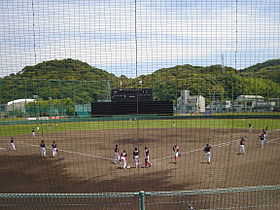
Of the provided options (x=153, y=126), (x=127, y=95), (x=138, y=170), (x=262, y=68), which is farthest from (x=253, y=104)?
(x=138, y=170)

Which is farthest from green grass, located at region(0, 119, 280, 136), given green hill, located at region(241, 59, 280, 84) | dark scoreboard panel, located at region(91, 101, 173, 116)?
green hill, located at region(241, 59, 280, 84)

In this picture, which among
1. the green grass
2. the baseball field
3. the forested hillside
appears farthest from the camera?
the green grass

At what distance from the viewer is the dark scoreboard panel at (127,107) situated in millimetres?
24531

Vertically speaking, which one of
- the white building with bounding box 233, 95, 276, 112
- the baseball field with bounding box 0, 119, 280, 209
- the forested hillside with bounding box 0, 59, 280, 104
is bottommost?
the baseball field with bounding box 0, 119, 280, 209

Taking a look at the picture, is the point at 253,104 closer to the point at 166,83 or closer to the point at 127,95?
the point at 166,83

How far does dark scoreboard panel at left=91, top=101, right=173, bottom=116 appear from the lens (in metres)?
24.5

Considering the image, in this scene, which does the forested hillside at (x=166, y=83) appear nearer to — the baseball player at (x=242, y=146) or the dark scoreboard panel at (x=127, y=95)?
the dark scoreboard panel at (x=127, y=95)

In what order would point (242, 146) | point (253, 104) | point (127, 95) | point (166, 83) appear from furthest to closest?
point (253, 104) < point (127, 95) < point (166, 83) < point (242, 146)

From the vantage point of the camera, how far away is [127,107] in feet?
80.4

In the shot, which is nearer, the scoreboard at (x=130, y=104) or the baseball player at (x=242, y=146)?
the baseball player at (x=242, y=146)

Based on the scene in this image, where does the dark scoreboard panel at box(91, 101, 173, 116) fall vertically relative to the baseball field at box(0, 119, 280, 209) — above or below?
above

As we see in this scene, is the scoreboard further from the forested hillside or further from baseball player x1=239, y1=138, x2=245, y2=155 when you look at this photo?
baseball player x1=239, y1=138, x2=245, y2=155

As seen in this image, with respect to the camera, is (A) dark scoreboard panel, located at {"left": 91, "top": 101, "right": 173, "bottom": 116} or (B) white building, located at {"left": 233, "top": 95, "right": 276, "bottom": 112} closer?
(B) white building, located at {"left": 233, "top": 95, "right": 276, "bottom": 112}

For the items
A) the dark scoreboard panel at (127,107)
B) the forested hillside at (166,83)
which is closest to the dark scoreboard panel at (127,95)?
the dark scoreboard panel at (127,107)
